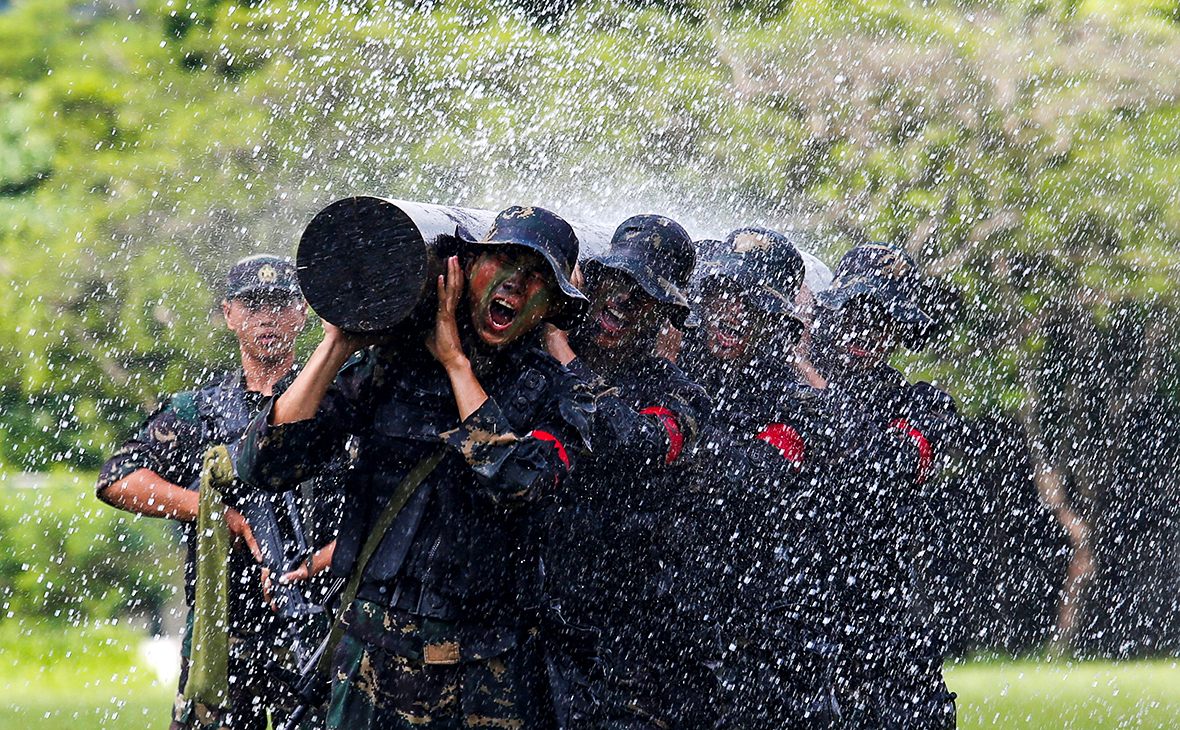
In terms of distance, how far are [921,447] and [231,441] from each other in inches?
116

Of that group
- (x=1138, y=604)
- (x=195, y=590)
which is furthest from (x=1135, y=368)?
(x=195, y=590)

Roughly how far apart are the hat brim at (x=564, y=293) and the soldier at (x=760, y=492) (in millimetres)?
1208

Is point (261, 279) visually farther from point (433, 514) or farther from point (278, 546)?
point (433, 514)

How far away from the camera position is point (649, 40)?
38.3ft

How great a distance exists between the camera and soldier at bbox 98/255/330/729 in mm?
4434

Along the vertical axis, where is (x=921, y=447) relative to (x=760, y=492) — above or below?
below

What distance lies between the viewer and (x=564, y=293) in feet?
11.8

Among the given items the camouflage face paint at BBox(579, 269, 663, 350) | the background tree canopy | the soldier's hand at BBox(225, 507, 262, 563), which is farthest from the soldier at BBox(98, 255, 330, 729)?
the background tree canopy

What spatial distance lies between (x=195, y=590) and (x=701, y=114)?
7.96 m

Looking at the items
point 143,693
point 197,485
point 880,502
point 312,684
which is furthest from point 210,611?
point 143,693

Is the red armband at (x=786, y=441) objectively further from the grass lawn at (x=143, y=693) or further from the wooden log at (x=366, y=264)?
the grass lawn at (x=143, y=693)

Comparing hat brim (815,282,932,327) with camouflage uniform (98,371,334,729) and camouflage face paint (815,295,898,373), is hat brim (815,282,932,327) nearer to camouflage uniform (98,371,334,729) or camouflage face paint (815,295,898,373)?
camouflage face paint (815,295,898,373)

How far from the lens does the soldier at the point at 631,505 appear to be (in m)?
4.44

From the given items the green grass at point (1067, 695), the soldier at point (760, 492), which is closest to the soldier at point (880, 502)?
the soldier at point (760, 492)
